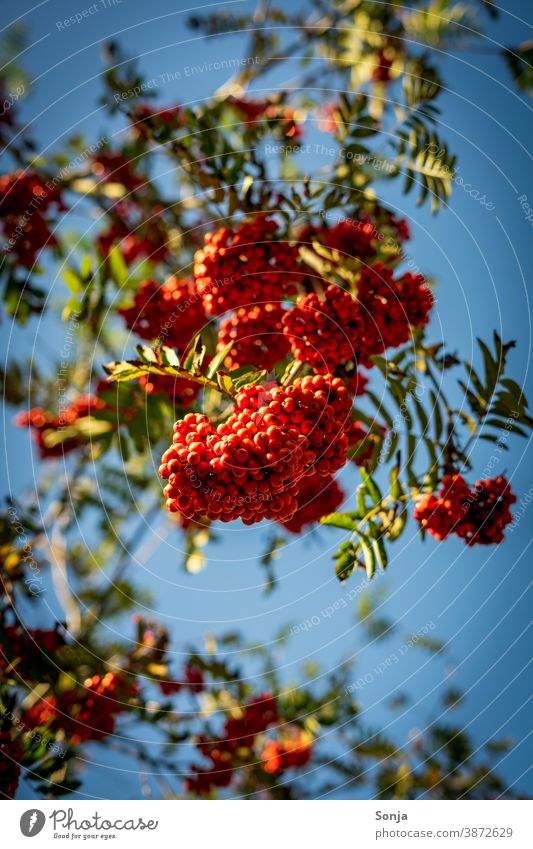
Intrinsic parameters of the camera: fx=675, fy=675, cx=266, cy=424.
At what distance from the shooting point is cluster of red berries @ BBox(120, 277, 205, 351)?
153 inches

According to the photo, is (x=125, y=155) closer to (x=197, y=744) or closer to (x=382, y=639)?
(x=197, y=744)

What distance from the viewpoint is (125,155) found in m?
5.44

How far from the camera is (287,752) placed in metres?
5.48

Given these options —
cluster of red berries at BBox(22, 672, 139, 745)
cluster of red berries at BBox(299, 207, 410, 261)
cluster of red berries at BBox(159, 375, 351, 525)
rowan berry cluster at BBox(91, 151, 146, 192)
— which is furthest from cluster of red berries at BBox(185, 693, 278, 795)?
rowan berry cluster at BBox(91, 151, 146, 192)

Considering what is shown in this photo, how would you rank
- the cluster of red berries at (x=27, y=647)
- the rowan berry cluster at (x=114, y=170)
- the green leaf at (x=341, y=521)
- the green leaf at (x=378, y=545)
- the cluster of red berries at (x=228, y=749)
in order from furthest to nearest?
the rowan berry cluster at (x=114, y=170) → the cluster of red berries at (x=228, y=749) → the cluster of red berries at (x=27, y=647) → the green leaf at (x=341, y=521) → the green leaf at (x=378, y=545)

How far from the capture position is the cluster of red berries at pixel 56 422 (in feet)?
17.7

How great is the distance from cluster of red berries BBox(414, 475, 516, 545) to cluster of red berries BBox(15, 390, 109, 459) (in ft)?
9.03

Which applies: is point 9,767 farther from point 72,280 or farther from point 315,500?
point 72,280

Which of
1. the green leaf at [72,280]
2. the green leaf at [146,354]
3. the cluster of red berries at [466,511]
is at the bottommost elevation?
the cluster of red berries at [466,511]

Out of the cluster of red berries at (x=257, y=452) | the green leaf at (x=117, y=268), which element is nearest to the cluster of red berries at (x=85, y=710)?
the cluster of red berries at (x=257, y=452)

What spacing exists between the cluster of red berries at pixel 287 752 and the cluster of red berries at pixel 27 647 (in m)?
2.14

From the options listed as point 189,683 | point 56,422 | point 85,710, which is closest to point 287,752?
point 189,683

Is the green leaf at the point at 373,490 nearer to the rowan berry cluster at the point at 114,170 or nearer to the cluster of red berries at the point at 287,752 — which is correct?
the cluster of red berries at the point at 287,752

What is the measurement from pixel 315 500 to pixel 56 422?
274 cm
